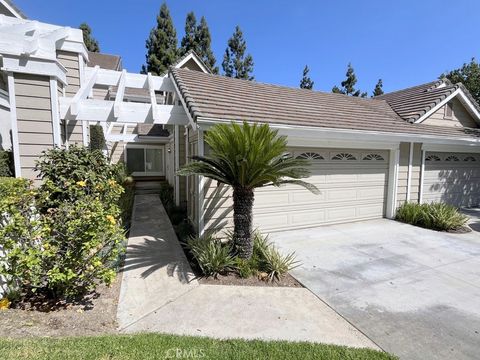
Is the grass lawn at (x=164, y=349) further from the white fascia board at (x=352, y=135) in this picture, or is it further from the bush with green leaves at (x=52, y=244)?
the white fascia board at (x=352, y=135)

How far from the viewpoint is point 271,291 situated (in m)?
4.54

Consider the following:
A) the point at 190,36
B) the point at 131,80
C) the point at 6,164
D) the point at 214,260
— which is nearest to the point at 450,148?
the point at 214,260

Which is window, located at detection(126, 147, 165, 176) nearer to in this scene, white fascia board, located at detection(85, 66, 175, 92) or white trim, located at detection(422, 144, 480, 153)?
white fascia board, located at detection(85, 66, 175, 92)

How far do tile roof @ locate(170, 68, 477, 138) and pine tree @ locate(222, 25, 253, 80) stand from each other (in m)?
25.0

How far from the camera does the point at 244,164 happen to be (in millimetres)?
4879

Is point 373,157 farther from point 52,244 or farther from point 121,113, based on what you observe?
point 52,244

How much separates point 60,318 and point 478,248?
29.4ft

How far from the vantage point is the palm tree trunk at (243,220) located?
5285mm

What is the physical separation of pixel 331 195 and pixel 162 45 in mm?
28745

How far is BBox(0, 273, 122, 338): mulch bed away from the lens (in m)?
3.25

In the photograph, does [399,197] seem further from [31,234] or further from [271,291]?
[31,234]

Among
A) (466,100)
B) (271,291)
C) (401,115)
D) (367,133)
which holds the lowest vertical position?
(271,291)

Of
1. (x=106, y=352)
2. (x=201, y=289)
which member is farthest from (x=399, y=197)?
(x=106, y=352)

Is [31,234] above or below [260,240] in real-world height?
above
